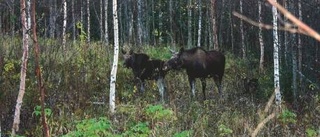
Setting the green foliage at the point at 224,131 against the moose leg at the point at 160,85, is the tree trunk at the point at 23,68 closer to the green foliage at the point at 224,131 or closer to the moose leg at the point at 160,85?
the green foliage at the point at 224,131

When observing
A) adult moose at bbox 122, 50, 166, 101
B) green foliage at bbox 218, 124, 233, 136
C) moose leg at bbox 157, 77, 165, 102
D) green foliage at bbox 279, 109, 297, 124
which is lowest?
green foliage at bbox 218, 124, 233, 136

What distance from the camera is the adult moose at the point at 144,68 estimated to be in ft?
46.6

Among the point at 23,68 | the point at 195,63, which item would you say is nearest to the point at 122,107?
the point at 23,68

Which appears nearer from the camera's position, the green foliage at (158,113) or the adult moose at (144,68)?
the green foliage at (158,113)

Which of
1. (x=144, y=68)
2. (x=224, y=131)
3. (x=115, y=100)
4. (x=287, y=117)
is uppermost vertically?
(x=144, y=68)

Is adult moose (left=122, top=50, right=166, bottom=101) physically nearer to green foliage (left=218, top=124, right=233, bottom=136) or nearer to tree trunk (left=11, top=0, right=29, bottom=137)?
green foliage (left=218, top=124, right=233, bottom=136)

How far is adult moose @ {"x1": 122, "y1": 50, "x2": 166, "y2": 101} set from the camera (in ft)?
46.6

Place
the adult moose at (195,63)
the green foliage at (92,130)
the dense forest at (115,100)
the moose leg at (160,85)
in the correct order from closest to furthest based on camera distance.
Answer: the green foliage at (92,130) < the dense forest at (115,100) < the moose leg at (160,85) < the adult moose at (195,63)

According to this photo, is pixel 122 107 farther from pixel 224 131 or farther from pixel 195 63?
pixel 195 63

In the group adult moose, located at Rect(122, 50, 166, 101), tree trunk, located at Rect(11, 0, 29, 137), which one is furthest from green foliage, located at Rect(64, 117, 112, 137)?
adult moose, located at Rect(122, 50, 166, 101)

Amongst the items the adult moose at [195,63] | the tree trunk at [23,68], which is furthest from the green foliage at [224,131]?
the adult moose at [195,63]

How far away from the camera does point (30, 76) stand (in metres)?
12.5

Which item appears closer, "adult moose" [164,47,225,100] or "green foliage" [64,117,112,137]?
"green foliage" [64,117,112,137]

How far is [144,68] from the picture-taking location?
14.4 m
